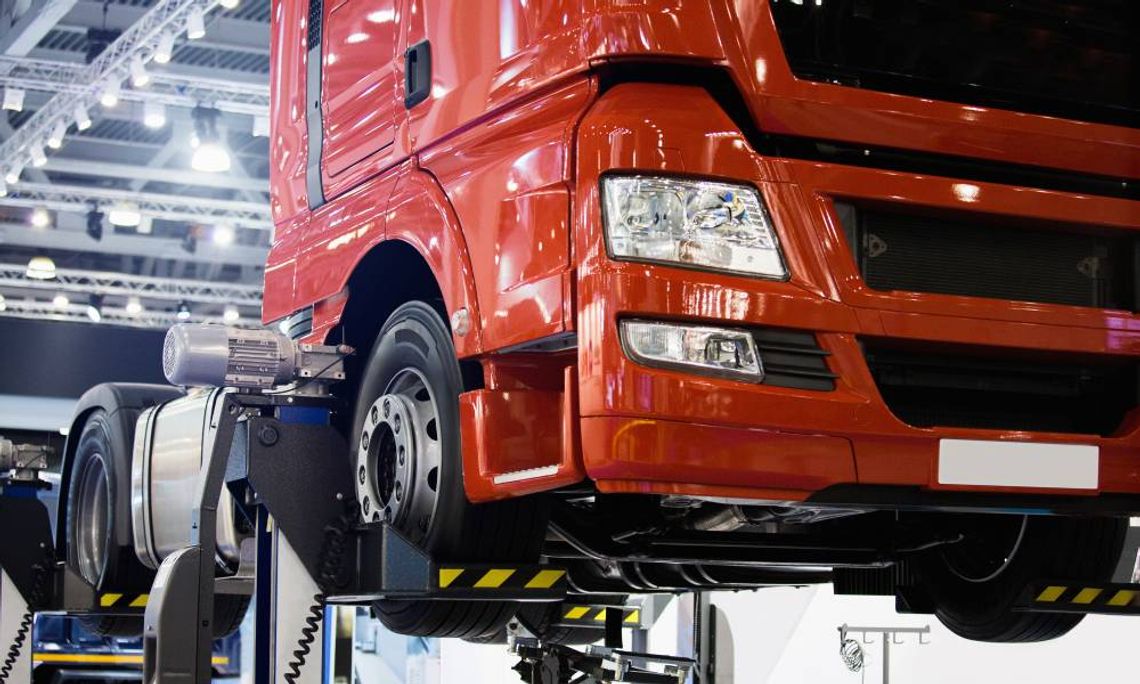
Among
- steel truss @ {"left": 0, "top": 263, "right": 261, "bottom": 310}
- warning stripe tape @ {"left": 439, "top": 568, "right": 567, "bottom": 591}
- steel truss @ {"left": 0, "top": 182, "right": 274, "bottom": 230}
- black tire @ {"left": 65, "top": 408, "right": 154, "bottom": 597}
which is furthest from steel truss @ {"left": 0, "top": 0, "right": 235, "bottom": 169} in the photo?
warning stripe tape @ {"left": 439, "top": 568, "right": 567, "bottom": 591}

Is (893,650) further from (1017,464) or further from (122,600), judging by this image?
(1017,464)

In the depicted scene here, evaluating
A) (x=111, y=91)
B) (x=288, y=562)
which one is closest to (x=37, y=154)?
(x=111, y=91)

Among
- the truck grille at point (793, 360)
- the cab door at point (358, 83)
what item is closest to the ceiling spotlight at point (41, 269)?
the cab door at point (358, 83)

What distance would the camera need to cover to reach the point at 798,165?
10.0 ft

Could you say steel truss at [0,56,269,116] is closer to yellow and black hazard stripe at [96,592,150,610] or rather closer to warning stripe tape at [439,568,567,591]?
yellow and black hazard stripe at [96,592,150,610]

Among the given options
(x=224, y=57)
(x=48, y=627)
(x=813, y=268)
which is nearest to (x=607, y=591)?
(x=813, y=268)

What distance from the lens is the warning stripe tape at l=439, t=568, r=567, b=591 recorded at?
350 cm

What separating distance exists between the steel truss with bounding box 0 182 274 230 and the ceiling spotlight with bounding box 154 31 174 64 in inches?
209

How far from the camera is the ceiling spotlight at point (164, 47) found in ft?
44.2

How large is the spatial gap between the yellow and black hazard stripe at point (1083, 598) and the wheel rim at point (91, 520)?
12.1 feet

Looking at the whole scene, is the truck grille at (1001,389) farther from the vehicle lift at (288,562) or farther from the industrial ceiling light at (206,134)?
the industrial ceiling light at (206,134)

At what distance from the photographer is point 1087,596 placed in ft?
13.4

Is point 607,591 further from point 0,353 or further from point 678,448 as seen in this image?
point 0,353

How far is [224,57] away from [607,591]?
40.0 ft
